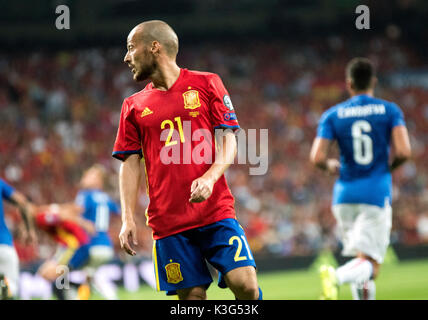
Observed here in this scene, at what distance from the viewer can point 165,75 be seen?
3.77 meters

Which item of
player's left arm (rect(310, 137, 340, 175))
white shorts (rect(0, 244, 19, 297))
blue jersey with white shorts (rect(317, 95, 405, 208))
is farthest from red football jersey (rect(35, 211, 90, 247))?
blue jersey with white shorts (rect(317, 95, 405, 208))

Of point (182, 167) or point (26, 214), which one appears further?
point (26, 214)

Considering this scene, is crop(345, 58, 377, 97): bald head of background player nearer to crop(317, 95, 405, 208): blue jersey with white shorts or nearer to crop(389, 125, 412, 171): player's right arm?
crop(317, 95, 405, 208): blue jersey with white shorts

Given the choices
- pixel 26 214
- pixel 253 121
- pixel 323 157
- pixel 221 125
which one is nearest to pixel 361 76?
pixel 323 157

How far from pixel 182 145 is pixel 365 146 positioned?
2.20 m

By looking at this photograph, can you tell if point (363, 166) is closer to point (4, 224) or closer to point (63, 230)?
point (4, 224)

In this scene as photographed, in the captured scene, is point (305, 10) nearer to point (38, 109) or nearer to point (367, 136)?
point (38, 109)

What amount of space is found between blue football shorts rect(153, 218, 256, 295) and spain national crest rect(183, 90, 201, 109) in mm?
713

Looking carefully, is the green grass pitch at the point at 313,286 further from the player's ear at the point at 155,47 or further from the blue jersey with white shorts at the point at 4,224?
the player's ear at the point at 155,47

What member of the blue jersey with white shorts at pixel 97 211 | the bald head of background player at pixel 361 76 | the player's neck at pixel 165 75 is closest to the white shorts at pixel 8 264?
the player's neck at pixel 165 75

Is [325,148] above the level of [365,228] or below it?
above

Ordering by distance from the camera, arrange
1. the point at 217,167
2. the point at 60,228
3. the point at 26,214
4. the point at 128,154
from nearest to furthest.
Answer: the point at 217,167, the point at 128,154, the point at 26,214, the point at 60,228
